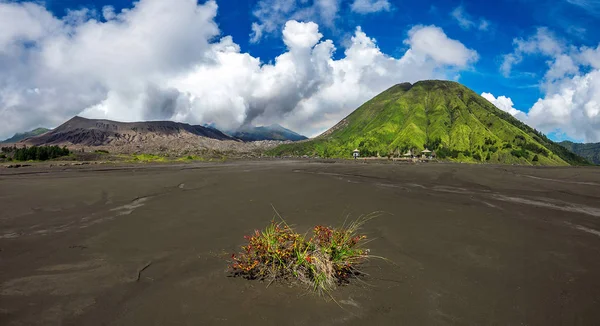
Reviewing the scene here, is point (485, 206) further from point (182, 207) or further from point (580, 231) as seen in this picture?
point (182, 207)

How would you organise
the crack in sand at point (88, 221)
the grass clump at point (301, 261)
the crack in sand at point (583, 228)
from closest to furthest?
1. the grass clump at point (301, 261)
2. the crack in sand at point (88, 221)
3. the crack in sand at point (583, 228)

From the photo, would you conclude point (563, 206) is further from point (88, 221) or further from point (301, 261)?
point (88, 221)

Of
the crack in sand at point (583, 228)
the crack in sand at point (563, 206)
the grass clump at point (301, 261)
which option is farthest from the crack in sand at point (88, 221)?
the crack in sand at point (563, 206)

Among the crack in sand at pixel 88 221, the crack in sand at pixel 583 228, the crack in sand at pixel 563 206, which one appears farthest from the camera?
the crack in sand at pixel 563 206

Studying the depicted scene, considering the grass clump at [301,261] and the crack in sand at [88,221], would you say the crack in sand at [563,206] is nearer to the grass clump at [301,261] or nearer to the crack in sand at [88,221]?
the grass clump at [301,261]

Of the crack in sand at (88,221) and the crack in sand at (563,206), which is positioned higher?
the crack in sand at (563,206)

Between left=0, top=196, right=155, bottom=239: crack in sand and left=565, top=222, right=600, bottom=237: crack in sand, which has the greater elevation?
left=565, top=222, right=600, bottom=237: crack in sand

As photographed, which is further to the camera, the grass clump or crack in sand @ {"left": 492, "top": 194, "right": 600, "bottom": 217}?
crack in sand @ {"left": 492, "top": 194, "right": 600, "bottom": 217}

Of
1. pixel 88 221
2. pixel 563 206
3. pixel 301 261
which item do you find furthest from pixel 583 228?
pixel 88 221

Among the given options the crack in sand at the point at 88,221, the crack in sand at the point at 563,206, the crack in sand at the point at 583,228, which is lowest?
the crack in sand at the point at 88,221

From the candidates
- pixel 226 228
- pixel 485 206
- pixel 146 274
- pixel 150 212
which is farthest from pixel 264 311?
pixel 485 206

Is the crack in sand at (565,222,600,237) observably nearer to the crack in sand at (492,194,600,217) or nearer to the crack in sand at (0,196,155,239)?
the crack in sand at (492,194,600,217)

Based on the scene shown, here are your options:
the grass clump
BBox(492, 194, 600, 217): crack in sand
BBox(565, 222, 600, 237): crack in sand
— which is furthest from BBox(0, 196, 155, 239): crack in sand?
BBox(492, 194, 600, 217): crack in sand

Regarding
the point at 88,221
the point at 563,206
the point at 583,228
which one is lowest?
the point at 88,221
